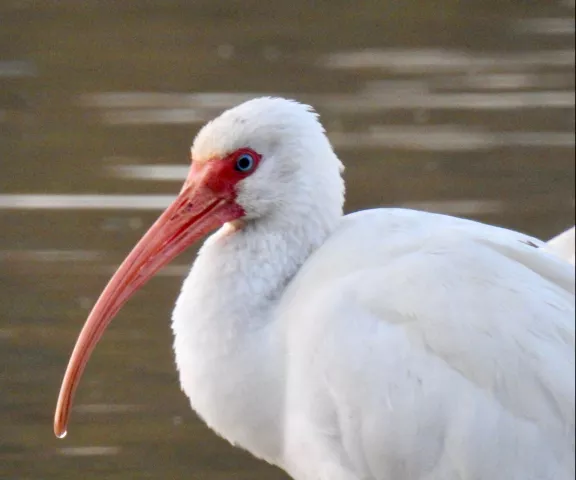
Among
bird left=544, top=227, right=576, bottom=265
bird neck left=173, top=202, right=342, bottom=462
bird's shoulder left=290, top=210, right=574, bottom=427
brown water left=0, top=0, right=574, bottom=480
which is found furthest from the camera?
brown water left=0, top=0, right=574, bottom=480

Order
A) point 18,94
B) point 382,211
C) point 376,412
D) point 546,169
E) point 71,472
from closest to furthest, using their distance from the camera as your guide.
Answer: point 376,412 < point 382,211 < point 71,472 < point 546,169 < point 18,94

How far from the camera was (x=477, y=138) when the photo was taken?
11.0 meters

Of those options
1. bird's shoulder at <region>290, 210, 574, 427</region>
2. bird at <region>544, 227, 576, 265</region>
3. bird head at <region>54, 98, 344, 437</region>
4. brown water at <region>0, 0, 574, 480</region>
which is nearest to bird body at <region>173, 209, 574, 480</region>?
bird's shoulder at <region>290, 210, 574, 427</region>

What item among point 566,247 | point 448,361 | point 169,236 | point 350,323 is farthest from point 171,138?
point 448,361

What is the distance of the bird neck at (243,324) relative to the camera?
5.36 metres

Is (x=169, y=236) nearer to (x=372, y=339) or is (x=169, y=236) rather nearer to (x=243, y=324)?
(x=243, y=324)

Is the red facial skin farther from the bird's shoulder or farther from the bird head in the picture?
the bird's shoulder

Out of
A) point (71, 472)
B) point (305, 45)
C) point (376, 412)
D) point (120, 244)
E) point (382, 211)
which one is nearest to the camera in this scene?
point (376, 412)

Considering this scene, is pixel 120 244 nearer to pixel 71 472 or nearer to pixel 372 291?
pixel 71 472

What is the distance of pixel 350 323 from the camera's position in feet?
17.0

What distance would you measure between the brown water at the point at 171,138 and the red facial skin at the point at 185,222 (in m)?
1.43

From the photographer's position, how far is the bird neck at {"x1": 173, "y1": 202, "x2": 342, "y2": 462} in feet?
17.6

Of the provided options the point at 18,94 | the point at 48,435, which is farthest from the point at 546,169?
the point at 48,435

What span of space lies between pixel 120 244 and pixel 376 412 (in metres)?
4.15
